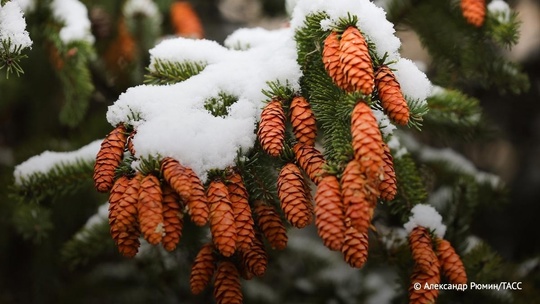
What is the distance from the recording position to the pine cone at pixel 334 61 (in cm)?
117

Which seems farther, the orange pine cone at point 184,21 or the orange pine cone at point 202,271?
the orange pine cone at point 184,21

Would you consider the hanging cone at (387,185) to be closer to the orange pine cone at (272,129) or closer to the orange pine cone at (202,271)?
the orange pine cone at (272,129)

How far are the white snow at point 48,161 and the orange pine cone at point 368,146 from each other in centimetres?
104

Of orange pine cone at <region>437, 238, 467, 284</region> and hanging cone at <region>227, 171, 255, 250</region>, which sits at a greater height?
orange pine cone at <region>437, 238, 467, 284</region>

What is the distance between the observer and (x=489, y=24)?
174 centimetres

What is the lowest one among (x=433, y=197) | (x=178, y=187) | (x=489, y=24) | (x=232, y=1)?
(x=178, y=187)

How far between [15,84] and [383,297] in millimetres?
2119

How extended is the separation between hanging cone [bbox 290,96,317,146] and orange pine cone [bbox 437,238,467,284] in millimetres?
520

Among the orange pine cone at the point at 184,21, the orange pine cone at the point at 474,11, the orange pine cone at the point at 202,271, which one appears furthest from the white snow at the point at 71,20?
the orange pine cone at the point at 474,11

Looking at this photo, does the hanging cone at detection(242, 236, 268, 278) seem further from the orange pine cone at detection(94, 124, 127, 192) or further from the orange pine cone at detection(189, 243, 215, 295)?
the orange pine cone at detection(94, 124, 127, 192)

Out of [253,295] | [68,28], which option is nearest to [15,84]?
[68,28]

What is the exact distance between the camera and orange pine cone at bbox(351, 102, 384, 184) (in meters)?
1.02

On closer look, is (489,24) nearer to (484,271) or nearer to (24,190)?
(484,271)

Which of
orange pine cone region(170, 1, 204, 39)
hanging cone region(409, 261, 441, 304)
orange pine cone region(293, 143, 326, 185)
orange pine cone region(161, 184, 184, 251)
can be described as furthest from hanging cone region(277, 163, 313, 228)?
orange pine cone region(170, 1, 204, 39)
